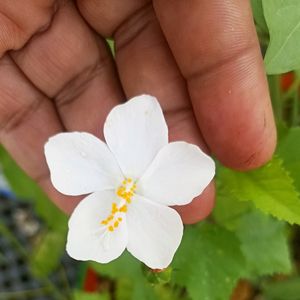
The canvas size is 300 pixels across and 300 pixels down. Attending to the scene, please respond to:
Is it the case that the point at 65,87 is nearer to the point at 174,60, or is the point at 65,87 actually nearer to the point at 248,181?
the point at 174,60

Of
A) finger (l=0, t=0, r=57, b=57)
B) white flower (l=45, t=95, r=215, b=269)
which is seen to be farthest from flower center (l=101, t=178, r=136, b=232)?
finger (l=0, t=0, r=57, b=57)

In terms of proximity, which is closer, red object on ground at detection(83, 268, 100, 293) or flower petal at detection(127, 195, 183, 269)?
flower petal at detection(127, 195, 183, 269)

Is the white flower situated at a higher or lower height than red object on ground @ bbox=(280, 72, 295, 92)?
higher

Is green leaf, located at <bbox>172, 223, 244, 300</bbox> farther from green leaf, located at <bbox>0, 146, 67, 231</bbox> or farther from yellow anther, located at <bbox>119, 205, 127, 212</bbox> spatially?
green leaf, located at <bbox>0, 146, 67, 231</bbox>

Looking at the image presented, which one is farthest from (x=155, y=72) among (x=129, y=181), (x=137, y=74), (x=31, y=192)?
(x=31, y=192)

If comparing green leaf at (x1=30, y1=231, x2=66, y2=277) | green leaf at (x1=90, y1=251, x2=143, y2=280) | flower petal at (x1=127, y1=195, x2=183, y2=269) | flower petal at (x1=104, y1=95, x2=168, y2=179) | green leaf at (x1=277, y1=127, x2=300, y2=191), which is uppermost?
flower petal at (x1=104, y1=95, x2=168, y2=179)

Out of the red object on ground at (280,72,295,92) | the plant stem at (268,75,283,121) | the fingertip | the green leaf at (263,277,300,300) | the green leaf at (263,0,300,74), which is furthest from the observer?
the red object on ground at (280,72,295,92)

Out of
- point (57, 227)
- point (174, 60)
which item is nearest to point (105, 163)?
point (174, 60)
